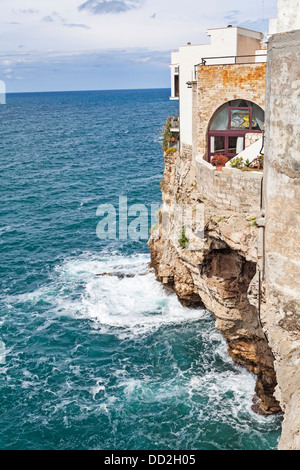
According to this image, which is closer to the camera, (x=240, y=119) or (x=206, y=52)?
(x=240, y=119)

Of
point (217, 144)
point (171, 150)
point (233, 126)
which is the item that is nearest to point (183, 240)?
point (217, 144)

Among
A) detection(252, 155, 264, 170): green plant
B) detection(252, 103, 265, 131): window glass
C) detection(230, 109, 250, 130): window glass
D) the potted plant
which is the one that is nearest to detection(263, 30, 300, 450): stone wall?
detection(252, 155, 264, 170): green plant

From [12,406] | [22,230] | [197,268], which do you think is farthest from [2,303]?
[197,268]

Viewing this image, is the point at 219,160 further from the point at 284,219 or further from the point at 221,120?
the point at 284,219

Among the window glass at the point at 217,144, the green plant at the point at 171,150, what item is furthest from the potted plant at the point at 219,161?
the green plant at the point at 171,150

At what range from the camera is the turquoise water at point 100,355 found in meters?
21.5

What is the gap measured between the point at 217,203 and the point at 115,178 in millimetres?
47110

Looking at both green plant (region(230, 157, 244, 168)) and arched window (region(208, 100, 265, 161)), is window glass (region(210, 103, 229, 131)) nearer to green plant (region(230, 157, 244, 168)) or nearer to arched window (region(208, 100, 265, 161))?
arched window (region(208, 100, 265, 161))

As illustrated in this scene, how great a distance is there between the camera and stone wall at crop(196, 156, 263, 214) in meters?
16.5

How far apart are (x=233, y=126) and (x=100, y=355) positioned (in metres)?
15.4

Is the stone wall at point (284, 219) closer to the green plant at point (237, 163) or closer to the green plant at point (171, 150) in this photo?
the green plant at point (237, 163)

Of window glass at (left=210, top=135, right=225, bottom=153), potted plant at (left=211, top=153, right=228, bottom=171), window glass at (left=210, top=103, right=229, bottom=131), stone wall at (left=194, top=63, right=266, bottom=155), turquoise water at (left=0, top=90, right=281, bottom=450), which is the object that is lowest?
turquoise water at (left=0, top=90, right=281, bottom=450)

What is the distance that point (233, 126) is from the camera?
2227 centimetres

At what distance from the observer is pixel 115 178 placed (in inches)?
2542
